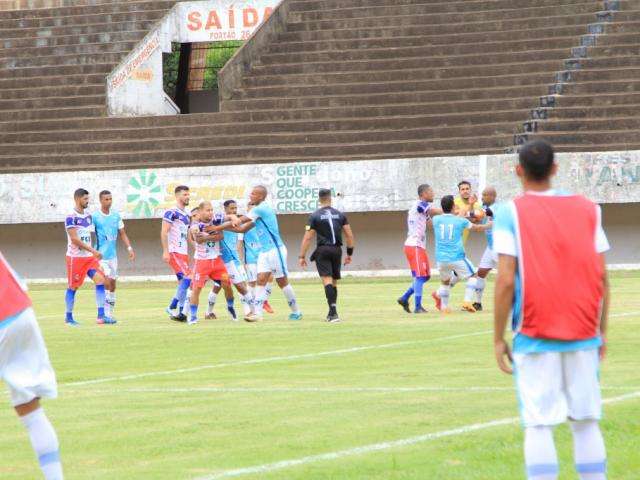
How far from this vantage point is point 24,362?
8172mm

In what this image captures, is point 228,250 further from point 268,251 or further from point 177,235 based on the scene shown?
point 268,251

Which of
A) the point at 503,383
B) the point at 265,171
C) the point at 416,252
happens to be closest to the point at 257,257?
the point at 416,252

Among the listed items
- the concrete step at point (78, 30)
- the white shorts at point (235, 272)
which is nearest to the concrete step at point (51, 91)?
the concrete step at point (78, 30)

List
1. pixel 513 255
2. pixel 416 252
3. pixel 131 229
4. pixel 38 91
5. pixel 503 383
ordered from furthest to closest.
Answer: pixel 38 91
pixel 131 229
pixel 416 252
pixel 503 383
pixel 513 255

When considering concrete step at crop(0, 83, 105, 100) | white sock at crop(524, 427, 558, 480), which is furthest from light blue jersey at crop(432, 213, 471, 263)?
concrete step at crop(0, 83, 105, 100)

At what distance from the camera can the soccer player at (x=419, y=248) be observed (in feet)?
80.4

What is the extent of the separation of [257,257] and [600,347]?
18141mm

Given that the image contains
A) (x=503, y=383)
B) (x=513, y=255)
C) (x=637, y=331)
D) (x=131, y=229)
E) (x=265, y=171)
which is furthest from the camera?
(x=131, y=229)

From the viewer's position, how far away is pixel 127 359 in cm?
1741

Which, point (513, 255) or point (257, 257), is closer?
point (513, 255)

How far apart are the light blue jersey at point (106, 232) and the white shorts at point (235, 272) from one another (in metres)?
2.49

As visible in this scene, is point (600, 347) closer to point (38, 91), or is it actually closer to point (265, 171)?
point (265, 171)

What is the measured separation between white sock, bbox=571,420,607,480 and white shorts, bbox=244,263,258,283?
17.9 meters

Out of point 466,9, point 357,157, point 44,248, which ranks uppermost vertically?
point 466,9
